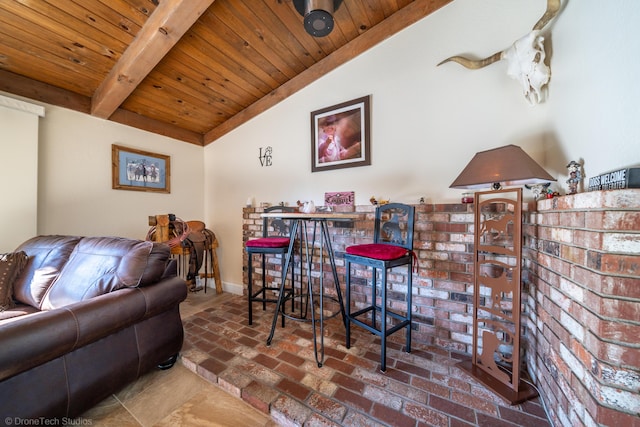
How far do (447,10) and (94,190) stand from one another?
12.8 feet

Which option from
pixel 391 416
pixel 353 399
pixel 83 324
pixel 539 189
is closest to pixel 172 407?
pixel 83 324

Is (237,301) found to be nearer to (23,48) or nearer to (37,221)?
(37,221)

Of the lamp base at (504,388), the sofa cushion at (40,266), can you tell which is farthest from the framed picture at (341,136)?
the sofa cushion at (40,266)

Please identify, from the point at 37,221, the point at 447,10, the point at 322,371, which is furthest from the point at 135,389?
the point at 447,10

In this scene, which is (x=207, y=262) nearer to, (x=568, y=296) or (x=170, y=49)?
(x=170, y=49)

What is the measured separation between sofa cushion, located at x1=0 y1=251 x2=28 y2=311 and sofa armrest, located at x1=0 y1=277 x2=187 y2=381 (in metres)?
0.55

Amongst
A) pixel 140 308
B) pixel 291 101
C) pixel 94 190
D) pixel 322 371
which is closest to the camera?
pixel 140 308

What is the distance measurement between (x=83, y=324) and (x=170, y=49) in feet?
7.16

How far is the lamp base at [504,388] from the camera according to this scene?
4.44 ft

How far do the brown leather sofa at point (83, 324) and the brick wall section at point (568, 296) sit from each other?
6.57ft

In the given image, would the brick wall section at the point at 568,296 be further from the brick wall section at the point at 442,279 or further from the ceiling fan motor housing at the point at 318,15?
the ceiling fan motor housing at the point at 318,15

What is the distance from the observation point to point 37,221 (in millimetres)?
2215

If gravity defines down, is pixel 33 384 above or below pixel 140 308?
below

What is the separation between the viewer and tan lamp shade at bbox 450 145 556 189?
4.14 feet
